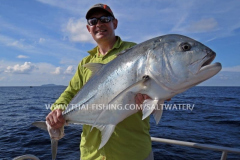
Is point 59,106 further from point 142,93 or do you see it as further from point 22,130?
point 22,130

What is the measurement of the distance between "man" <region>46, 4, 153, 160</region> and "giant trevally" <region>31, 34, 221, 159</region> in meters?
0.18

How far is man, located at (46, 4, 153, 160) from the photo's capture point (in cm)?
278

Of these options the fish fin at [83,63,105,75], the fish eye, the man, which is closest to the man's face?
the man

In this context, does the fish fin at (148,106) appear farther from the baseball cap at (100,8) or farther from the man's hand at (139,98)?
the baseball cap at (100,8)

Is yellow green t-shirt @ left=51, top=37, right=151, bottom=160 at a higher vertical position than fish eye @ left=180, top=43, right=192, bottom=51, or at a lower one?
lower

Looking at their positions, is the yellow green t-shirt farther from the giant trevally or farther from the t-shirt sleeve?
the t-shirt sleeve

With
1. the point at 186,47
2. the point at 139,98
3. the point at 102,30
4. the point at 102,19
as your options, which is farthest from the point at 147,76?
the point at 102,19

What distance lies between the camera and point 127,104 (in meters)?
2.40

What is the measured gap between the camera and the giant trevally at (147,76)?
209 centimetres

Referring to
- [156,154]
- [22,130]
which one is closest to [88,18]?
[156,154]

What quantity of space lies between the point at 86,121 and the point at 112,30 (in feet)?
5.55

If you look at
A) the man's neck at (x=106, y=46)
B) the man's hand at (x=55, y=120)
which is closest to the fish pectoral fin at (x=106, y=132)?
the man's hand at (x=55, y=120)

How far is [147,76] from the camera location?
88.4 inches

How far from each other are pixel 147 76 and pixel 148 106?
0.35 m
